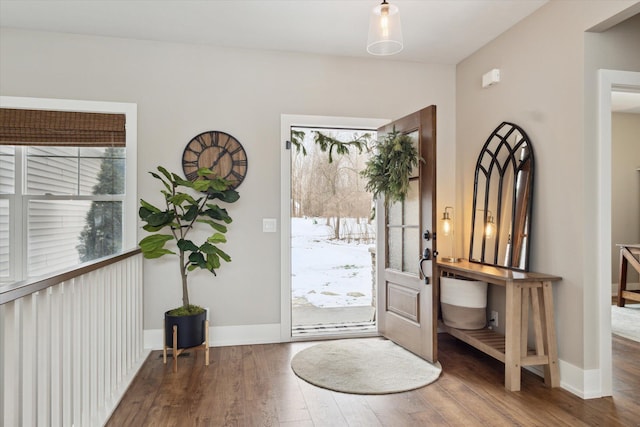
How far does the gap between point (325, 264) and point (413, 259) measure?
2794 millimetres

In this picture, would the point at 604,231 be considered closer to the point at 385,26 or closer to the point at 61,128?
the point at 385,26

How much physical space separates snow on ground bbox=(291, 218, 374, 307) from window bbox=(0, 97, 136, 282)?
8.95 feet

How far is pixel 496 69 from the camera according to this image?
3572 millimetres

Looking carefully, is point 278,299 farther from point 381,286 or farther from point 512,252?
point 512,252

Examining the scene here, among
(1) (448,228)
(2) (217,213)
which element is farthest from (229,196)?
(1) (448,228)

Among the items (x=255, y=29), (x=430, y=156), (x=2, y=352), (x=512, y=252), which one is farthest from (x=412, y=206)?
(x=2, y=352)

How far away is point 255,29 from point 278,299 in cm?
245

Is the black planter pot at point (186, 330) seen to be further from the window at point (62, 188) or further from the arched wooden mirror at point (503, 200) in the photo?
the arched wooden mirror at point (503, 200)

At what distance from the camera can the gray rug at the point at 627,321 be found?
402 centimetres

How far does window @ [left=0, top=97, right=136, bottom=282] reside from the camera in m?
3.47

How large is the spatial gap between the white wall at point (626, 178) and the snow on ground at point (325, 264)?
3.70 meters

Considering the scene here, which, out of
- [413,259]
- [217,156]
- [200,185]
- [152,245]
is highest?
[217,156]

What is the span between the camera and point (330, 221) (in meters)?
6.05

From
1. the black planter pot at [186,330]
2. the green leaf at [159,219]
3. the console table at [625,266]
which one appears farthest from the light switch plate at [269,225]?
the console table at [625,266]
